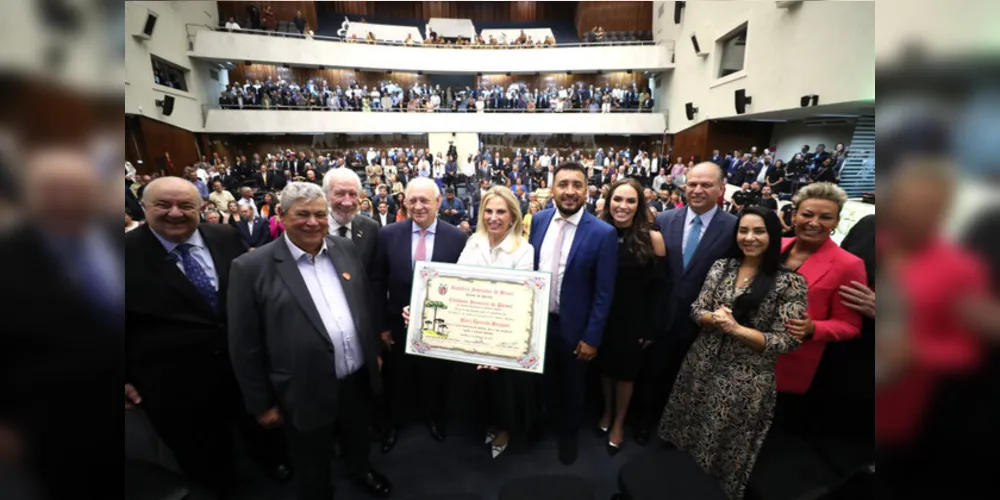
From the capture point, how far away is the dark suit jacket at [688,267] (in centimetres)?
233

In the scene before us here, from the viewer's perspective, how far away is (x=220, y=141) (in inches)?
609

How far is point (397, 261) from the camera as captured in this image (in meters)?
2.53

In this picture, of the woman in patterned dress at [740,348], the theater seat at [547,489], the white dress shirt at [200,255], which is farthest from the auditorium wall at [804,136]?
the white dress shirt at [200,255]

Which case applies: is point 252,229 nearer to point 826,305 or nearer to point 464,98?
point 826,305

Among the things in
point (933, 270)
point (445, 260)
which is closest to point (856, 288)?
point (933, 270)

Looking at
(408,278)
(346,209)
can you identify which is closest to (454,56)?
(346,209)

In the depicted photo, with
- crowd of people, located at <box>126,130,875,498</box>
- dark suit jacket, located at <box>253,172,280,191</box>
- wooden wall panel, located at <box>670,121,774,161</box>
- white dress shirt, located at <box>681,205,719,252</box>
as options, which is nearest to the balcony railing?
wooden wall panel, located at <box>670,121,774,161</box>

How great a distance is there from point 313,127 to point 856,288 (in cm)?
1885

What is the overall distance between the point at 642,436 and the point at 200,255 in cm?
314

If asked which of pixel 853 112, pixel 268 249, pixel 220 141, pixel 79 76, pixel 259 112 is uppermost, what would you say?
pixel 259 112

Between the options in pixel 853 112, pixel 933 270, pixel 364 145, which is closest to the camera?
pixel 933 270

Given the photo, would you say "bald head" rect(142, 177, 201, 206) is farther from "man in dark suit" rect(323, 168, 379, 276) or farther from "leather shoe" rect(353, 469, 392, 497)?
"leather shoe" rect(353, 469, 392, 497)

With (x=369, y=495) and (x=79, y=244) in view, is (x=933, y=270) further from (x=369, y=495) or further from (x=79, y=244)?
(x=369, y=495)

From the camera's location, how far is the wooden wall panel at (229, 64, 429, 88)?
1655 cm
